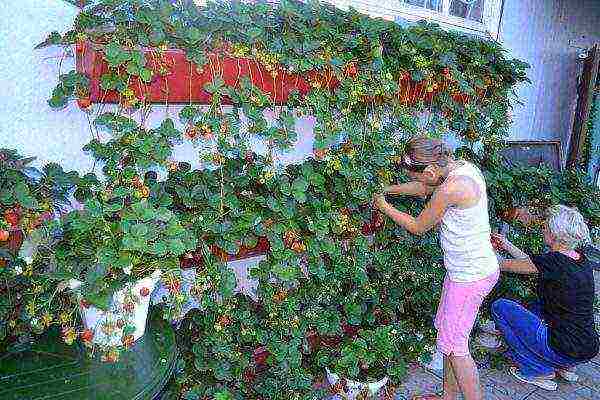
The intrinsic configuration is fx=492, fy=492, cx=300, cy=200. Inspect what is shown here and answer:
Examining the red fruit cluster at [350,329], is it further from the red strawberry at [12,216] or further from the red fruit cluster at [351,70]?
the red strawberry at [12,216]

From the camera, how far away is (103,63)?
80.1 inches

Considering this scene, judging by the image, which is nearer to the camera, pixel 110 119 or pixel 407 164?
pixel 110 119

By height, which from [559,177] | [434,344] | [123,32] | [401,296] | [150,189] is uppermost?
[123,32]

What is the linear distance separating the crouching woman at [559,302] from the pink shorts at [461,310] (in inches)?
21.5

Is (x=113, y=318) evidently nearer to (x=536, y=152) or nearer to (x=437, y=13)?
(x=437, y=13)

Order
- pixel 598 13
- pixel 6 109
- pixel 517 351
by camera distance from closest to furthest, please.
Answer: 1. pixel 6 109
2. pixel 517 351
3. pixel 598 13

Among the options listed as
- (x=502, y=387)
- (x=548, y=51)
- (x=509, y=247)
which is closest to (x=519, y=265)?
(x=509, y=247)

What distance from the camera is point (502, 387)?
11.4 feet

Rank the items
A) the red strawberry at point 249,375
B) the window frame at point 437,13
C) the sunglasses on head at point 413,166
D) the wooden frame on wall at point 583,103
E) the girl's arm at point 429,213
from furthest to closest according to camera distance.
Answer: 1. the wooden frame on wall at point 583,103
2. the window frame at point 437,13
3. the red strawberry at point 249,375
4. the sunglasses on head at point 413,166
5. the girl's arm at point 429,213

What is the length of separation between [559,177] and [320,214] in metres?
2.99

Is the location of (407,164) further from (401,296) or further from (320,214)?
(401,296)

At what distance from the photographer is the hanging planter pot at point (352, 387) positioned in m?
3.06

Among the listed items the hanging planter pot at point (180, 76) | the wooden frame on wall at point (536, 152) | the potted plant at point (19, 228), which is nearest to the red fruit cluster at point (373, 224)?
the hanging planter pot at point (180, 76)

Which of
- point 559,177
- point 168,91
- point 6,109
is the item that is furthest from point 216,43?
point 559,177
